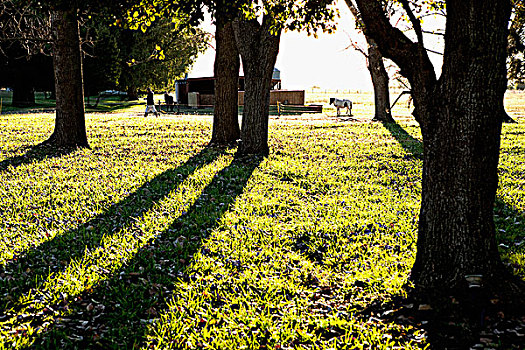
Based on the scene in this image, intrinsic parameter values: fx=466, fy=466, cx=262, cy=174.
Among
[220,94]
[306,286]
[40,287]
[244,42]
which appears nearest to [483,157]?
[306,286]

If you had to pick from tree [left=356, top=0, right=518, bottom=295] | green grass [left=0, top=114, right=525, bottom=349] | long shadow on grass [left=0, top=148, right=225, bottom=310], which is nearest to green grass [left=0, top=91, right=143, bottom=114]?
green grass [left=0, top=114, right=525, bottom=349]

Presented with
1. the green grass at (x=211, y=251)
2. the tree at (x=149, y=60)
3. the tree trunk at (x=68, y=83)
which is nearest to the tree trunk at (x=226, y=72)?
the green grass at (x=211, y=251)

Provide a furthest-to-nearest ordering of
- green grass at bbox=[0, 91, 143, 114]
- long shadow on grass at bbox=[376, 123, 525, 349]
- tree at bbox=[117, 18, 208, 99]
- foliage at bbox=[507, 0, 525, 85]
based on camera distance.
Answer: tree at bbox=[117, 18, 208, 99], green grass at bbox=[0, 91, 143, 114], foliage at bbox=[507, 0, 525, 85], long shadow on grass at bbox=[376, 123, 525, 349]

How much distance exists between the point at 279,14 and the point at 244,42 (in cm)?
449

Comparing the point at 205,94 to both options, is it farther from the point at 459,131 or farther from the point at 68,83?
the point at 459,131

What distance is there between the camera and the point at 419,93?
14.0 ft

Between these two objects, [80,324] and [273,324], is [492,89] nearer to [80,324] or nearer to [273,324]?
[273,324]

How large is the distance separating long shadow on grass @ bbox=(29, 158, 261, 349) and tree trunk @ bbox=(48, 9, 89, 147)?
26.6 feet

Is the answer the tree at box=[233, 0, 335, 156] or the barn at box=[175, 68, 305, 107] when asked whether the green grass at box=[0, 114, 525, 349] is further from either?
Answer: the barn at box=[175, 68, 305, 107]

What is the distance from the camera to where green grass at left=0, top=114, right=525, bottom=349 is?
389 centimetres

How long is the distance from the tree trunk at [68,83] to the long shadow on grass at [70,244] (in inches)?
218

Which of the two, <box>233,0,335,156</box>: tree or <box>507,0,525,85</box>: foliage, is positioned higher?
<box>507,0,525,85</box>: foliage

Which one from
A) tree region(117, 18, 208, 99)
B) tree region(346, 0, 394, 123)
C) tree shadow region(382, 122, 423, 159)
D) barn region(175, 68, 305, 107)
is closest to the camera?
tree shadow region(382, 122, 423, 159)

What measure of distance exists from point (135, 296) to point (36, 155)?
9561mm
